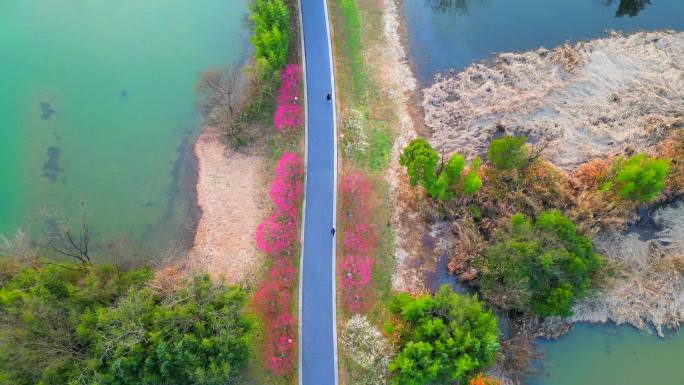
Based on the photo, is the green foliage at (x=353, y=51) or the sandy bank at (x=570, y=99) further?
the green foliage at (x=353, y=51)

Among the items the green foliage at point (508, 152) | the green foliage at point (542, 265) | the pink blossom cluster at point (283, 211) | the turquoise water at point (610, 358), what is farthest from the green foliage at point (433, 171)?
the turquoise water at point (610, 358)

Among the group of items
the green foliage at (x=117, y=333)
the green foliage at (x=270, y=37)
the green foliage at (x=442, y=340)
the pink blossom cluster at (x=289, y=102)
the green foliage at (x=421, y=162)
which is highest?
the green foliage at (x=270, y=37)

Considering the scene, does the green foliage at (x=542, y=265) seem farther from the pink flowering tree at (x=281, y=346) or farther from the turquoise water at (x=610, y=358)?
the pink flowering tree at (x=281, y=346)

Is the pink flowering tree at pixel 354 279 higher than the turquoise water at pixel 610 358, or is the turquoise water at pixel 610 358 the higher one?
the pink flowering tree at pixel 354 279

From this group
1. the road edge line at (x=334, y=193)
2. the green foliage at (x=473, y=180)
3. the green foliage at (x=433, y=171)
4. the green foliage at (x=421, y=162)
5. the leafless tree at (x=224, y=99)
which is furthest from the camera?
the leafless tree at (x=224, y=99)

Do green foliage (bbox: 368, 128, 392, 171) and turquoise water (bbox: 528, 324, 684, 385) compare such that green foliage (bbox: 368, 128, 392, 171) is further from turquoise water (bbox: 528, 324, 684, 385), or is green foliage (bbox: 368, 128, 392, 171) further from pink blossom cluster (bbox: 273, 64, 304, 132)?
turquoise water (bbox: 528, 324, 684, 385)

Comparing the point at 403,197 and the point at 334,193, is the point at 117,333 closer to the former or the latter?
the point at 334,193
